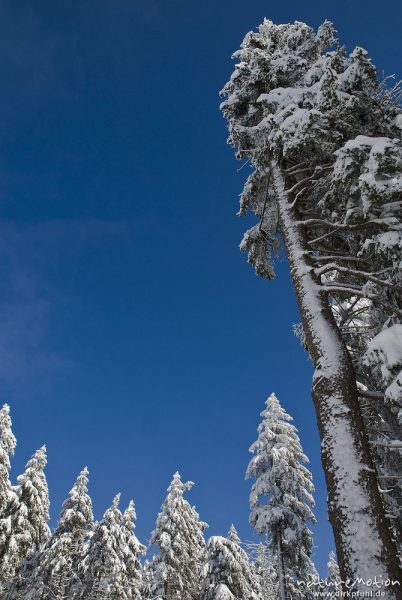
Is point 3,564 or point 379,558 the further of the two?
point 3,564

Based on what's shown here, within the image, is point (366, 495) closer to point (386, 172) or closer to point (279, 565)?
point (386, 172)

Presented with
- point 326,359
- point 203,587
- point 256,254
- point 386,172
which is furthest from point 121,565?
point 386,172

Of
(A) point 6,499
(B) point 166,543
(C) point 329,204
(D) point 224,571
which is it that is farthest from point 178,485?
(C) point 329,204

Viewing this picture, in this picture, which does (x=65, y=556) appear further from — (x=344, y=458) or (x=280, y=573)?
(x=344, y=458)

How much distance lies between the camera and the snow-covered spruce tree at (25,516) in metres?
26.1

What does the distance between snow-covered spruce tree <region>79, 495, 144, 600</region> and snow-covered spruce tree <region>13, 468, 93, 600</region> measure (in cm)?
87

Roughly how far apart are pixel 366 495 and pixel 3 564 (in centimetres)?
2766

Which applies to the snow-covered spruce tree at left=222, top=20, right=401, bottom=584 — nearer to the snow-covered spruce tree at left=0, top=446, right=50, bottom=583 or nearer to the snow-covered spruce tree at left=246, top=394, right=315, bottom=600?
the snow-covered spruce tree at left=246, top=394, right=315, bottom=600

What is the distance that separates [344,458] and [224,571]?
24.0 m

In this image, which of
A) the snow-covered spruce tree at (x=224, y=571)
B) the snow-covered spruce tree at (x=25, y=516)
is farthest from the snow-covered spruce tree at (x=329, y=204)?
the snow-covered spruce tree at (x=25, y=516)

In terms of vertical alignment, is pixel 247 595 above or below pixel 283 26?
below

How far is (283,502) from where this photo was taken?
2244 cm

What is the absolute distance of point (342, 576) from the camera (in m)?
5.07

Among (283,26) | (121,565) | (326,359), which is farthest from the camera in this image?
(121,565)
